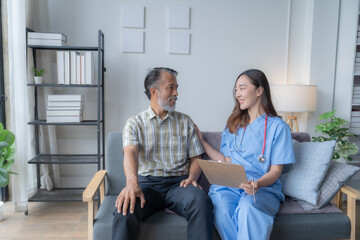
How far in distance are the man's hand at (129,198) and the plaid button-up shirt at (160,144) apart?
23 cm

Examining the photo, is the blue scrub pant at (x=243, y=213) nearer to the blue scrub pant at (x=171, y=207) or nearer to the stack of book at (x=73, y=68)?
the blue scrub pant at (x=171, y=207)

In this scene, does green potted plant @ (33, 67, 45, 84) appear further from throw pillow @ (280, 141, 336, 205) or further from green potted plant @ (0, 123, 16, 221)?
throw pillow @ (280, 141, 336, 205)

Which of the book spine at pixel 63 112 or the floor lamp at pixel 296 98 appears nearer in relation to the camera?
the book spine at pixel 63 112

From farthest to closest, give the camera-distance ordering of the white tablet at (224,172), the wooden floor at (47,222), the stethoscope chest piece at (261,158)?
the wooden floor at (47,222), the stethoscope chest piece at (261,158), the white tablet at (224,172)

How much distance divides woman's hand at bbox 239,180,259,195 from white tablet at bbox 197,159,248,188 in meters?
0.03

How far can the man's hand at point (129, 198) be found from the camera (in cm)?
148

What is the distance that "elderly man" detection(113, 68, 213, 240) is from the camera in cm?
156

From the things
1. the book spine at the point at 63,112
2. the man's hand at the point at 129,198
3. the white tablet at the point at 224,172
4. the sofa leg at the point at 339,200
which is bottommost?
the sofa leg at the point at 339,200

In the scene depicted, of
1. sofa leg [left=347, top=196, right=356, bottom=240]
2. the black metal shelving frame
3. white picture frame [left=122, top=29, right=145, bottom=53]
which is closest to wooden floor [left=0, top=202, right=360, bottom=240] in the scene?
the black metal shelving frame

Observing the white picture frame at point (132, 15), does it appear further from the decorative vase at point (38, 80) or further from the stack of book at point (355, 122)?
the stack of book at point (355, 122)

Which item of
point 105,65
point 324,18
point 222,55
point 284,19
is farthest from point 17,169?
point 324,18

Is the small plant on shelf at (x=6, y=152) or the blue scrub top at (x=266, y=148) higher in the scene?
the blue scrub top at (x=266, y=148)

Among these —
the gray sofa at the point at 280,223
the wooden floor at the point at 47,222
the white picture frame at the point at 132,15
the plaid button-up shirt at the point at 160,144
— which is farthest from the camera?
the white picture frame at the point at 132,15

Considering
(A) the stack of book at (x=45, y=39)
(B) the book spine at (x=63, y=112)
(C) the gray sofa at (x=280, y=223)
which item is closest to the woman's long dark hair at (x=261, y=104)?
(C) the gray sofa at (x=280, y=223)
